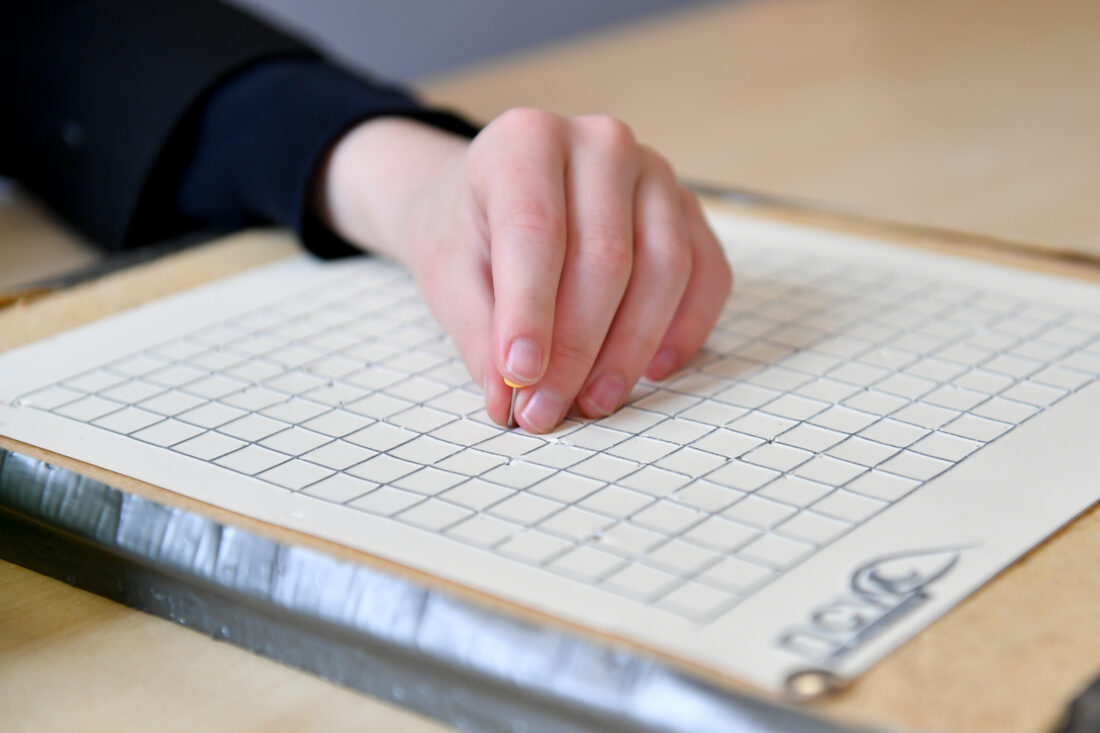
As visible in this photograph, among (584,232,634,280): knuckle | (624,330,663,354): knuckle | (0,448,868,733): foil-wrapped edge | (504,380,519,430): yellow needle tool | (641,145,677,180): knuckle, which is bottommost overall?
(0,448,868,733): foil-wrapped edge

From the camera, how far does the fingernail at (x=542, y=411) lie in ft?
1.57

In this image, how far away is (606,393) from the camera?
0.50m

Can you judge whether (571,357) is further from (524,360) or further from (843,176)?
(843,176)

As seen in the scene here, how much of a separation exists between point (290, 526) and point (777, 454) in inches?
7.1

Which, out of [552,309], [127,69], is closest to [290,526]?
[552,309]

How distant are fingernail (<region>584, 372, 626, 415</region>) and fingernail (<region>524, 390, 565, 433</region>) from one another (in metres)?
0.02

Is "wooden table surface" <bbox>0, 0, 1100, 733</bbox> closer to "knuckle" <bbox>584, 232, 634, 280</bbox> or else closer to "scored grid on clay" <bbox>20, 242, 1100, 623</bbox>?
"scored grid on clay" <bbox>20, 242, 1100, 623</bbox>

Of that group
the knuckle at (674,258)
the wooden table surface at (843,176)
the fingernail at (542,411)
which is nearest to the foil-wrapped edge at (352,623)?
the wooden table surface at (843,176)

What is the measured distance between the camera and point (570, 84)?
1.22 meters

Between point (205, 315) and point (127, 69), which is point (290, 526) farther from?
point (127, 69)

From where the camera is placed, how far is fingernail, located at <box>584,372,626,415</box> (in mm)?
496

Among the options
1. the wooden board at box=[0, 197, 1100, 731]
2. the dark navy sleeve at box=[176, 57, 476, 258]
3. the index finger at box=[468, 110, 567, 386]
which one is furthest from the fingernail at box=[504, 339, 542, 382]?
the dark navy sleeve at box=[176, 57, 476, 258]

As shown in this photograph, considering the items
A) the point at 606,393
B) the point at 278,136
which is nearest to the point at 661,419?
the point at 606,393

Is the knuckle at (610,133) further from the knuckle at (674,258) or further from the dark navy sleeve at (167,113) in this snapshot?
the dark navy sleeve at (167,113)
